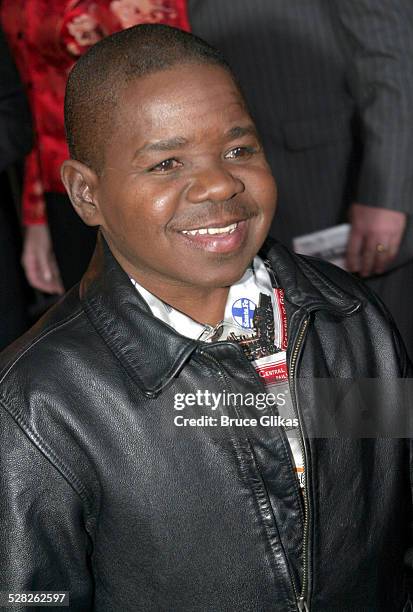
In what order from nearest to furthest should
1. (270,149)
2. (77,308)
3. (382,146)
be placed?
(77,308), (382,146), (270,149)

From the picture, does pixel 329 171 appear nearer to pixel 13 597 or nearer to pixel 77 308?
pixel 77 308

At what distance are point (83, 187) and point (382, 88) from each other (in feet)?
4.10

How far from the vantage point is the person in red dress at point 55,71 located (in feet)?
7.80

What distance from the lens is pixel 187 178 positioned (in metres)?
1.42

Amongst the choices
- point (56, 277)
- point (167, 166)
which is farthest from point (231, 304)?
point (56, 277)

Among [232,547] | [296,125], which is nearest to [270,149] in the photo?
[296,125]

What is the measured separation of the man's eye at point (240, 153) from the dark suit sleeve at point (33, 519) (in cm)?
50

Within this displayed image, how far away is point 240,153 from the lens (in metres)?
1.47

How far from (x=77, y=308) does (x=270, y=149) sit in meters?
1.33

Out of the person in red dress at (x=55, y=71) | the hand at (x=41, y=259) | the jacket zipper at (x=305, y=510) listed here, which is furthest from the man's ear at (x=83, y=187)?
the hand at (x=41, y=259)

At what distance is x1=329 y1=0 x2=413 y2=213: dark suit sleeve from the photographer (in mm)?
2477

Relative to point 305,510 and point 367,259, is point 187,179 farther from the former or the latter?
point 367,259

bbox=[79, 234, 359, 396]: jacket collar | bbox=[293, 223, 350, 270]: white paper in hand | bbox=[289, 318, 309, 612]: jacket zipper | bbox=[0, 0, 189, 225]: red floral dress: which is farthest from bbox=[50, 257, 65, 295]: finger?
bbox=[289, 318, 309, 612]: jacket zipper

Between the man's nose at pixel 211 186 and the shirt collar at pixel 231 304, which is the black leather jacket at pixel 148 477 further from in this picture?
the man's nose at pixel 211 186
